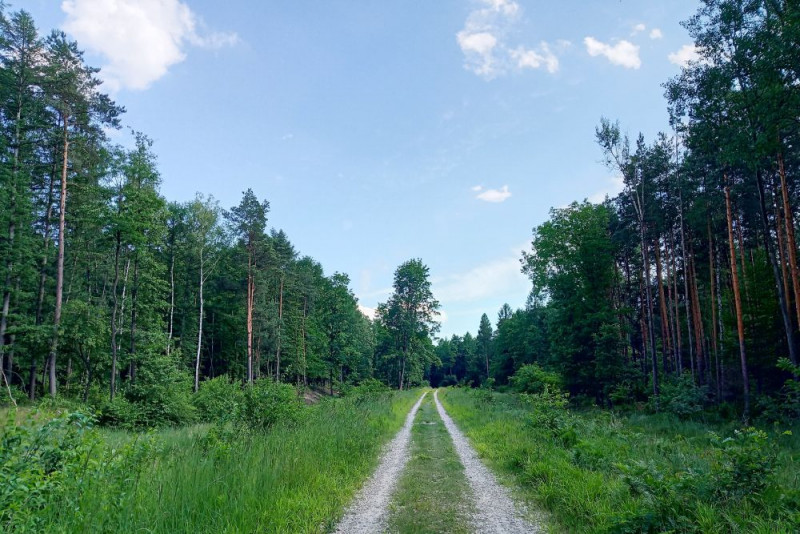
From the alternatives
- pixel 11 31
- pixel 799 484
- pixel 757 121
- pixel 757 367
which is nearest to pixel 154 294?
pixel 11 31

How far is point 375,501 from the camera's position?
6.46 m

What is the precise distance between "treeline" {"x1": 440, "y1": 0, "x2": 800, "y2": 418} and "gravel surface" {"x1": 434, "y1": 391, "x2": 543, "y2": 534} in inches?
276

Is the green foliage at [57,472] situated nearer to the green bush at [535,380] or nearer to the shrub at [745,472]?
the shrub at [745,472]

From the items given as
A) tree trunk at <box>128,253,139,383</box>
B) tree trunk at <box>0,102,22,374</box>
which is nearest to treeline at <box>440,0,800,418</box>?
tree trunk at <box>128,253,139,383</box>

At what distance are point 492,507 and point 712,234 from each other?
2647cm

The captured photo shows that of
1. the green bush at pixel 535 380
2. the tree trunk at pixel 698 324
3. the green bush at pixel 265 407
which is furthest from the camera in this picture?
the green bush at pixel 535 380

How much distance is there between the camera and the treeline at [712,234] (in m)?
13.5

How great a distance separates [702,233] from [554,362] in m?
13.2

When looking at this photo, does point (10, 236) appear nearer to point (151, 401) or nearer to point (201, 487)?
point (151, 401)

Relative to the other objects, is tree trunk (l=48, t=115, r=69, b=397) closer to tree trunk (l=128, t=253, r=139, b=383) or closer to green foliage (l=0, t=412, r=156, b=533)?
tree trunk (l=128, t=253, r=139, b=383)

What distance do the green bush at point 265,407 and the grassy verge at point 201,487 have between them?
4.09ft

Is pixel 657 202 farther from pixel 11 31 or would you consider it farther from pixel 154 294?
pixel 11 31

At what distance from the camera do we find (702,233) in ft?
82.9

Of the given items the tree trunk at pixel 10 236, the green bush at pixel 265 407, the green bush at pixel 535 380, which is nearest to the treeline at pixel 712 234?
the green bush at pixel 535 380
